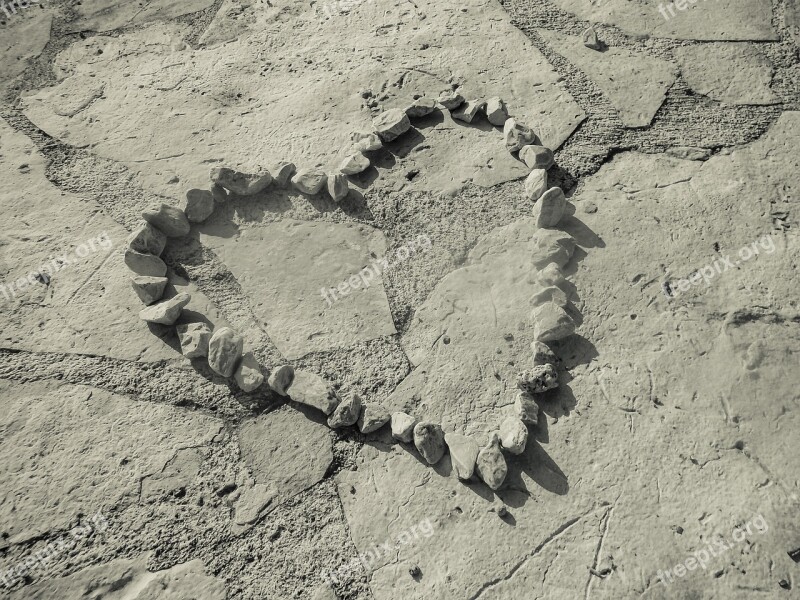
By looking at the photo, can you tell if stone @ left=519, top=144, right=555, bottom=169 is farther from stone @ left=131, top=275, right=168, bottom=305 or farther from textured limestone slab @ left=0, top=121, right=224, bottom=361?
stone @ left=131, top=275, right=168, bottom=305

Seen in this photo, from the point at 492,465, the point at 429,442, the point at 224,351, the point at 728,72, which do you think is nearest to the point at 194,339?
the point at 224,351

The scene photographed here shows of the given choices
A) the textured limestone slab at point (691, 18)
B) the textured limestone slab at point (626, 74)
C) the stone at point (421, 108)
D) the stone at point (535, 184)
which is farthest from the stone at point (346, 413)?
the textured limestone slab at point (691, 18)

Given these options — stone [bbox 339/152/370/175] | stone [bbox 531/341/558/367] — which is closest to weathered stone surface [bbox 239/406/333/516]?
stone [bbox 531/341/558/367]

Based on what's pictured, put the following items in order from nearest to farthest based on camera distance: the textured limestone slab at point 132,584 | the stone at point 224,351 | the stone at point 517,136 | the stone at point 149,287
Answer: the textured limestone slab at point 132,584
the stone at point 224,351
the stone at point 149,287
the stone at point 517,136

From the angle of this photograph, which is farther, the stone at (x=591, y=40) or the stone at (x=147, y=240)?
the stone at (x=591, y=40)

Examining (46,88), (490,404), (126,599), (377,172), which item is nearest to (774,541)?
(490,404)

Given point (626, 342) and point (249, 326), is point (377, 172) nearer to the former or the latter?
point (249, 326)

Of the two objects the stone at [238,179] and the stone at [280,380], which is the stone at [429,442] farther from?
the stone at [238,179]
